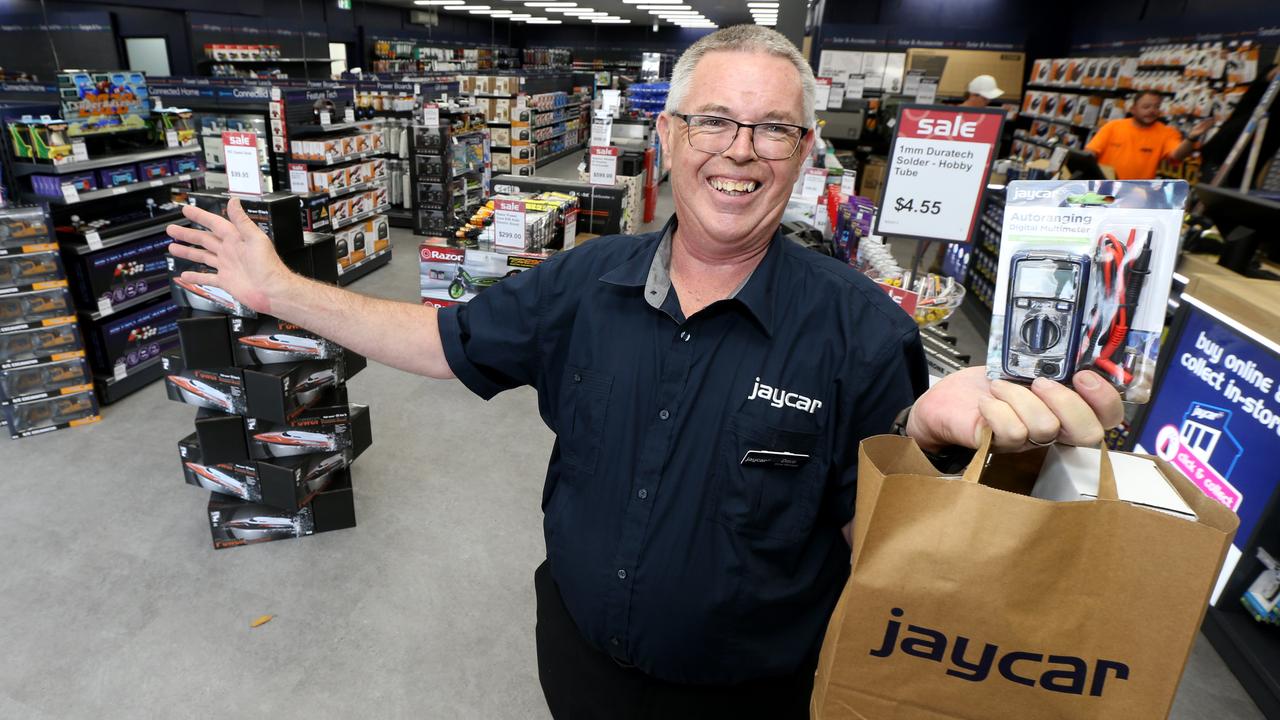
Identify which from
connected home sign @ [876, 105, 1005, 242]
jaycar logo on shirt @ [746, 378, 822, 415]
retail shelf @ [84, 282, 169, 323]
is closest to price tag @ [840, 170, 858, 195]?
connected home sign @ [876, 105, 1005, 242]

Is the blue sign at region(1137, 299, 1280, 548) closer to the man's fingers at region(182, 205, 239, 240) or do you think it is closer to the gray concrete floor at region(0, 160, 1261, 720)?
the gray concrete floor at region(0, 160, 1261, 720)

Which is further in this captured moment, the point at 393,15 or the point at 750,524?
the point at 393,15

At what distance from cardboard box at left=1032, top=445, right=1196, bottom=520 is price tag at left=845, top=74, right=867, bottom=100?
38.3 feet

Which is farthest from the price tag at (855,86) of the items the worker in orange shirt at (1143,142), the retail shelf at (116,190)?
the retail shelf at (116,190)

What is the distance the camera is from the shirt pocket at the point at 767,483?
1.25 metres

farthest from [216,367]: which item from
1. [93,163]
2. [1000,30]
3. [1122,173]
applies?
[1000,30]

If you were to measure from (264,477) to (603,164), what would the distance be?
3.59 m

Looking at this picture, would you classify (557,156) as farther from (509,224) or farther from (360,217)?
(509,224)

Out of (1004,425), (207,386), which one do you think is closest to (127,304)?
(207,386)

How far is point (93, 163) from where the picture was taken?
438cm

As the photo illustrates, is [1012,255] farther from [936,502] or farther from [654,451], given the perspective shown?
[654,451]

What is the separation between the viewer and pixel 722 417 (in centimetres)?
126

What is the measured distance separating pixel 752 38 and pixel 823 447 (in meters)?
0.77

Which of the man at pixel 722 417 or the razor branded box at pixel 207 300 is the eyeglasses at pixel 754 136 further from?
the razor branded box at pixel 207 300
